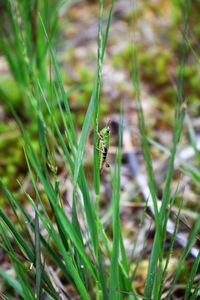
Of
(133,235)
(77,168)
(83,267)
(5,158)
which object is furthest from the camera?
(5,158)

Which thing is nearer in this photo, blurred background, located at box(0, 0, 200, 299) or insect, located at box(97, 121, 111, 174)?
insect, located at box(97, 121, 111, 174)

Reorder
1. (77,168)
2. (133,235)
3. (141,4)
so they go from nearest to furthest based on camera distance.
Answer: (77,168) → (133,235) → (141,4)

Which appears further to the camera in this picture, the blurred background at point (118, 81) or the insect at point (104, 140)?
the blurred background at point (118, 81)

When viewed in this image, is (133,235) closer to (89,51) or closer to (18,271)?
(18,271)

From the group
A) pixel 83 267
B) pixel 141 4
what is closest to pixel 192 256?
pixel 83 267

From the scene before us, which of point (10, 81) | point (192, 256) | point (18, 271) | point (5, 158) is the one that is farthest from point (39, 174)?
point (10, 81)

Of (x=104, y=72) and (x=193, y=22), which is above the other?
(x=193, y=22)

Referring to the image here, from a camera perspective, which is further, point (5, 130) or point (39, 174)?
point (5, 130)

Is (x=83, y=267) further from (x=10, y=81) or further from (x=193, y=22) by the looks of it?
(x=193, y=22)

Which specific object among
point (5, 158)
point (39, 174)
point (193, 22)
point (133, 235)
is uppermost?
point (193, 22)

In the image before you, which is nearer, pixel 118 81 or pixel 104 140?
pixel 104 140
